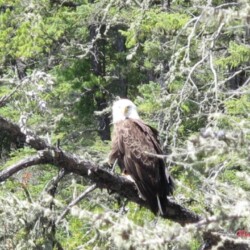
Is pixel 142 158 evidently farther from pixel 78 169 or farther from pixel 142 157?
pixel 78 169

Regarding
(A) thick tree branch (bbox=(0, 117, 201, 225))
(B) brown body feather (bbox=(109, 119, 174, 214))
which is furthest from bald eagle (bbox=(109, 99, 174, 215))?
(A) thick tree branch (bbox=(0, 117, 201, 225))

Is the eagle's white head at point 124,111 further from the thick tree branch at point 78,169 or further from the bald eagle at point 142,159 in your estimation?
the thick tree branch at point 78,169

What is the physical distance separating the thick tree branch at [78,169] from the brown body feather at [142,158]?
0.48 ft

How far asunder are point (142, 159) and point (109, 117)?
1007 centimetres

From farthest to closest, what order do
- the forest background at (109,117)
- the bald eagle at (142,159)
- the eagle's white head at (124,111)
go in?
the eagle's white head at (124,111)
the bald eagle at (142,159)
the forest background at (109,117)

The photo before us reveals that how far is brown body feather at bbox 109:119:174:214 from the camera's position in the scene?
5438mm

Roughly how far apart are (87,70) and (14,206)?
40.6 ft

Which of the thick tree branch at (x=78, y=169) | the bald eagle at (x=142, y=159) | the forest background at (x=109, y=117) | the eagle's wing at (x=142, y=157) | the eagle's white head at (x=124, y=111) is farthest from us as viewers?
the eagle's white head at (x=124, y=111)

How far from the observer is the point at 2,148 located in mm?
20547

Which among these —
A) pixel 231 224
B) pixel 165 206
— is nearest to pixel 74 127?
pixel 165 206

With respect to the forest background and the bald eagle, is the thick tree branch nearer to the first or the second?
the forest background

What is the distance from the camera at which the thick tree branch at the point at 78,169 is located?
427 centimetres

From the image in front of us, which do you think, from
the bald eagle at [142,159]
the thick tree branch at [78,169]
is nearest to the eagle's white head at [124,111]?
the bald eagle at [142,159]

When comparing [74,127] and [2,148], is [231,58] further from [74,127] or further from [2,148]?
[2,148]
